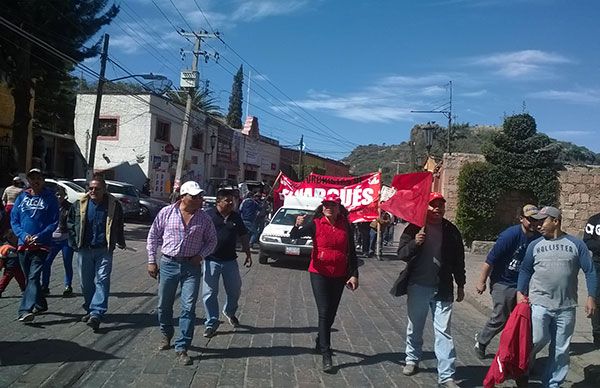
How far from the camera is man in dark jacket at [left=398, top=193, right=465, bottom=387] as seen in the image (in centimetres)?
553

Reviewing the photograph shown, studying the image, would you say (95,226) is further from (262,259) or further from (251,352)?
(262,259)

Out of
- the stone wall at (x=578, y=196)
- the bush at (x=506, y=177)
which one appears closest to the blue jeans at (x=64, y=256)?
the bush at (x=506, y=177)

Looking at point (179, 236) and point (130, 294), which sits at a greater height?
point (179, 236)

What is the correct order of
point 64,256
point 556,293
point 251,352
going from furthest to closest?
point 64,256, point 251,352, point 556,293

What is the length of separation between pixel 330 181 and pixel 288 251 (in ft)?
21.2

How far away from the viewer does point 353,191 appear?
1794cm

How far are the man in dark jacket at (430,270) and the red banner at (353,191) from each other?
11.4 m

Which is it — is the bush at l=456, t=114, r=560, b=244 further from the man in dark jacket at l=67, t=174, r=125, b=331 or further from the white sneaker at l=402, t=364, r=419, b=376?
the man in dark jacket at l=67, t=174, r=125, b=331

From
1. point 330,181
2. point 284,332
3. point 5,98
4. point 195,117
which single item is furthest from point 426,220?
point 195,117

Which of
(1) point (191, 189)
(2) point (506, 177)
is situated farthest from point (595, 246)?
(2) point (506, 177)

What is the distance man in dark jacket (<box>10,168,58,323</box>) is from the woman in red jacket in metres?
3.29

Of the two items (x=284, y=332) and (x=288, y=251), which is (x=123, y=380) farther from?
(x=288, y=251)

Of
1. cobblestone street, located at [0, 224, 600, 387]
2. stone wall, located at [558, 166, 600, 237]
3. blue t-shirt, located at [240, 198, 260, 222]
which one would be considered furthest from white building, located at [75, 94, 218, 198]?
cobblestone street, located at [0, 224, 600, 387]

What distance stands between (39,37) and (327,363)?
17.0 m
